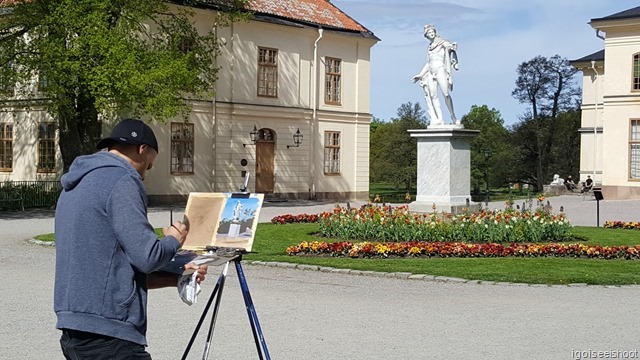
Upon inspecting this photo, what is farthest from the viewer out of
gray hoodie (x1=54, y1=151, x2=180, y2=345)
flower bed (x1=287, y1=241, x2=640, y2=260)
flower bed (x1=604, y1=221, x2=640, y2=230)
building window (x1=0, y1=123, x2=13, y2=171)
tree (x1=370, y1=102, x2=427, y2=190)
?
tree (x1=370, y1=102, x2=427, y2=190)

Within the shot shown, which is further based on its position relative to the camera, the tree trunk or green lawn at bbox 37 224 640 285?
the tree trunk

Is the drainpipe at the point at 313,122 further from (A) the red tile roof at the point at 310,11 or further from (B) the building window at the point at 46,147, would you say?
(B) the building window at the point at 46,147

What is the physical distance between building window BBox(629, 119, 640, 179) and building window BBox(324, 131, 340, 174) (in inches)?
539

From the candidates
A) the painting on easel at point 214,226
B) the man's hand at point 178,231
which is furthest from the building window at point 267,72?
the man's hand at point 178,231

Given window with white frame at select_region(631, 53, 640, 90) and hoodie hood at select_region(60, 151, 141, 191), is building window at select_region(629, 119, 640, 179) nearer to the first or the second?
window with white frame at select_region(631, 53, 640, 90)

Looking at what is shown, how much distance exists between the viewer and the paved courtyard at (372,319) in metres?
7.91

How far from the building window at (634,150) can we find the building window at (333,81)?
13.8 m

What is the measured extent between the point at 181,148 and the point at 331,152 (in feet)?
27.9

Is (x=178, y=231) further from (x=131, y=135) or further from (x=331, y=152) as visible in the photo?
(x=331, y=152)

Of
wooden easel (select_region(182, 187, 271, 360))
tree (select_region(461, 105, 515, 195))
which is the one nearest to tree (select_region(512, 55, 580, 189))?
tree (select_region(461, 105, 515, 195))

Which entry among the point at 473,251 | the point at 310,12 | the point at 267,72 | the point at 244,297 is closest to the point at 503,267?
the point at 473,251

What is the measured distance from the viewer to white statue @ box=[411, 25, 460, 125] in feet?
69.2

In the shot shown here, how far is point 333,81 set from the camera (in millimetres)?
41219

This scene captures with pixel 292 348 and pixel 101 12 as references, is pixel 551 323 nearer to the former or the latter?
pixel 292 348
